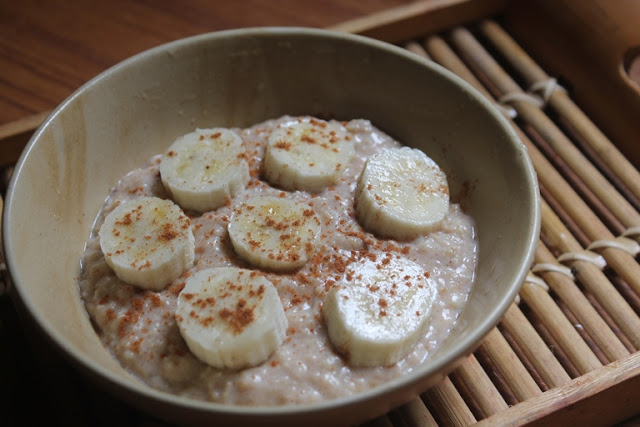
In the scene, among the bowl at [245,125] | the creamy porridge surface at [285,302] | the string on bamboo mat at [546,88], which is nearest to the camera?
the bowl at [245,125]

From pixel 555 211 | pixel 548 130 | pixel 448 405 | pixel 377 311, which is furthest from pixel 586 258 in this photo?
pixel 377 311

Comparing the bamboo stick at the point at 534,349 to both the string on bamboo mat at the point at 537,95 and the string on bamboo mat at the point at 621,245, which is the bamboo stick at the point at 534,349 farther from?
the string on bamboo mat at the point at 537,95

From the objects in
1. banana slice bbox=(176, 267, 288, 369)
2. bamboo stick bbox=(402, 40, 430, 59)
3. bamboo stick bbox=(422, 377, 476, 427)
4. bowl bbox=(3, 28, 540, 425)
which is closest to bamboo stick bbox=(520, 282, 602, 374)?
bowl bbox=(3, 28, 540, 425)

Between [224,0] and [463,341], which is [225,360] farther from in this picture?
[224,0]

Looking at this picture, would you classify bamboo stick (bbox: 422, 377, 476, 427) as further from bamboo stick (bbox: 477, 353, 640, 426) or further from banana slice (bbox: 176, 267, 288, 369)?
banana slice (bbox: 176, 267, 288, 369)

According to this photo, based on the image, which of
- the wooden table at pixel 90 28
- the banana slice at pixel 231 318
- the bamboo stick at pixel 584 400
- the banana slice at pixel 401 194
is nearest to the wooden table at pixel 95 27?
the wooden table at pixel 90 28

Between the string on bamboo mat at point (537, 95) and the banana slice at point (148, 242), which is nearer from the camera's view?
the banana slice at point (148, 242)

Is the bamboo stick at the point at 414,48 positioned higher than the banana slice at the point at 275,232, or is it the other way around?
the bamboo stick at the point at 414,48
